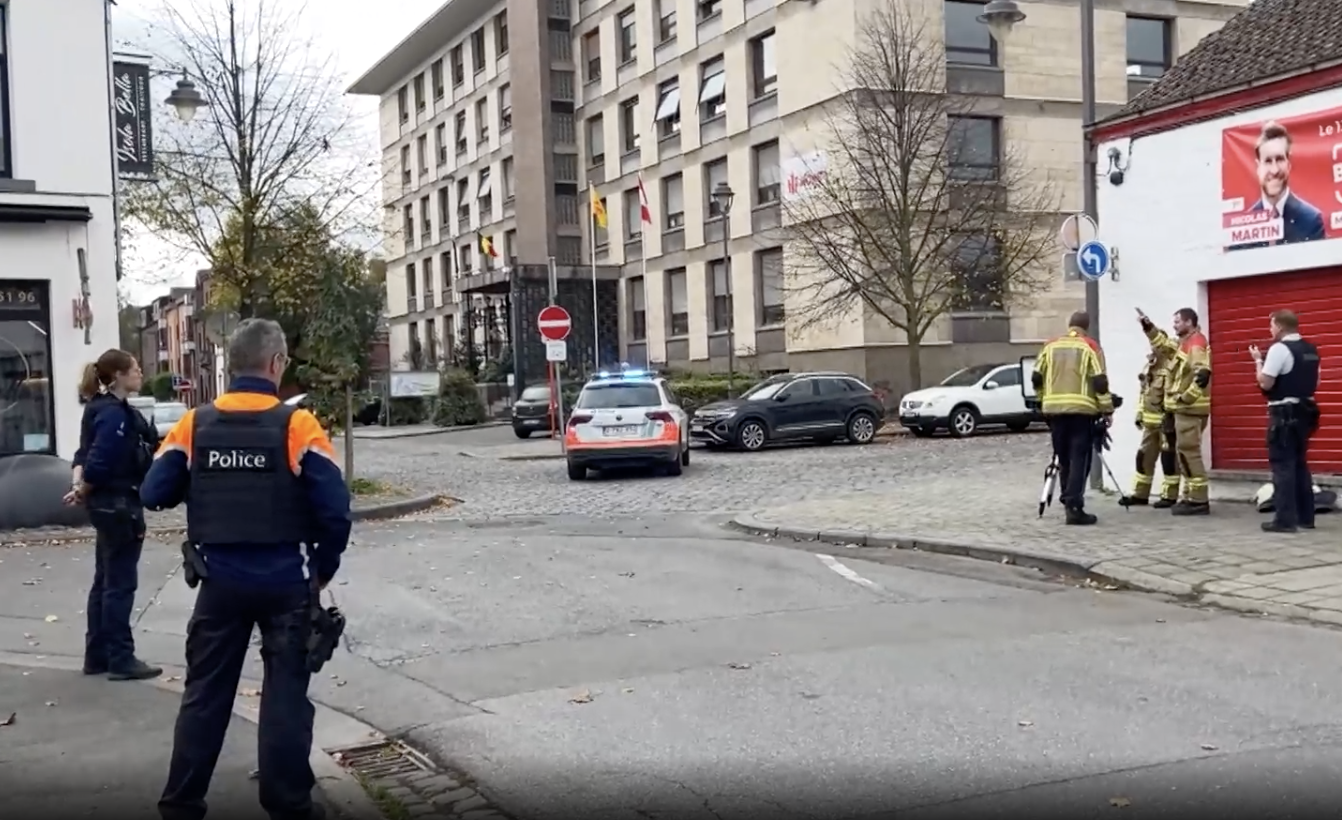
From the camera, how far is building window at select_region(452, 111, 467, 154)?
62497 mm

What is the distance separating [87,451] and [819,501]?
32.7 feet

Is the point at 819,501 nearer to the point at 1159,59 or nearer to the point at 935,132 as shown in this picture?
the point at 935,132

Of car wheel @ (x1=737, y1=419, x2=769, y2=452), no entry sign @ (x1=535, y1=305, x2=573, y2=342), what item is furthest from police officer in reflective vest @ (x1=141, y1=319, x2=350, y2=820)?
car wheel @ (x1=737, y1=419, x2=769, y2=452)

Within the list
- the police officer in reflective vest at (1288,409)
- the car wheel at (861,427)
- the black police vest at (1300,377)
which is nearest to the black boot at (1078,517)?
the police officer in reflective vest at (1288,409)

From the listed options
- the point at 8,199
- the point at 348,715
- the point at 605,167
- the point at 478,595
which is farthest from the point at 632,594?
the point at 605,167

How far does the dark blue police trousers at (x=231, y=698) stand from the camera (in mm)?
4559

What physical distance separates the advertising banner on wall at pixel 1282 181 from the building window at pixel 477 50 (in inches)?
2007

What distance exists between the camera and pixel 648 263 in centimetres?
4838

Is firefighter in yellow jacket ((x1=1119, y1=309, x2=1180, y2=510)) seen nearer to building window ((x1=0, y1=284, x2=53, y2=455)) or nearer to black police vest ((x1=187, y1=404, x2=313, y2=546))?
black police vest ((x1=187, y1=404, x2=313, y2=546))

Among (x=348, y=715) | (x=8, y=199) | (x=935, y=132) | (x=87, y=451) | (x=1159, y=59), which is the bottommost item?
(x=348, y=715)

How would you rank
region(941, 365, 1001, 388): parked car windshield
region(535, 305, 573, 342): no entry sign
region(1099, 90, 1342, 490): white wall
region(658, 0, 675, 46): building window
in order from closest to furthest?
1. region(1099, 90, 1342, 490): white wall
2. region(535, 305, 573, 342): no entry sign
3. region(941, 365, 1001, 388): parked car windshield
4. region(658, 0, 675, 46): building window

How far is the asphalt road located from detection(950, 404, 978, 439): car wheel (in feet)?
59.0

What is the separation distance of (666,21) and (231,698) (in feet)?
148

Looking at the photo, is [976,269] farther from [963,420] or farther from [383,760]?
[383,760]
